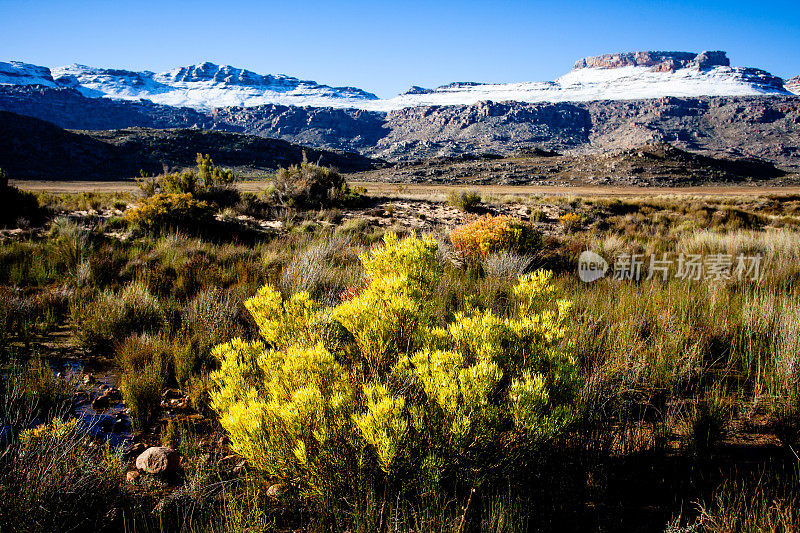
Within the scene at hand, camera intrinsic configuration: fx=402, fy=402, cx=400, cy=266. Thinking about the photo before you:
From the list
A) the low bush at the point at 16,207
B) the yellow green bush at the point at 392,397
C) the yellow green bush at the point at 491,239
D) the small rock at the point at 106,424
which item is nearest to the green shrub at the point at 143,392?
the small rock at the point at 106,424

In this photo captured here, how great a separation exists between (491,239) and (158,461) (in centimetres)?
676

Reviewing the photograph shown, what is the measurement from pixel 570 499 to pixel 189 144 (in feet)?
242

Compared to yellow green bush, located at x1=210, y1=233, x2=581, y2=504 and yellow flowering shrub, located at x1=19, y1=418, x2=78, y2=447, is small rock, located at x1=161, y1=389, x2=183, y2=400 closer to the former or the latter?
yellow flowering shrub, located at x1=19, y1=418, x2=78, y2=447

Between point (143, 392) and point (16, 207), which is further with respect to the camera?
point (16, 207)

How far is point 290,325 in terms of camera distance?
237 centimetres

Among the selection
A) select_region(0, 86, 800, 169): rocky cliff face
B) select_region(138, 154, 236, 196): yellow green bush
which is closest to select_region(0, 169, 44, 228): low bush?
select_region(138, 154, 236, 196): yellow green bush

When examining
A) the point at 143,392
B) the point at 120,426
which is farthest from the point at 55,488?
the point at 143,392

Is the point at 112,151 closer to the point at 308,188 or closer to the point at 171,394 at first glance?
the point at 308,188

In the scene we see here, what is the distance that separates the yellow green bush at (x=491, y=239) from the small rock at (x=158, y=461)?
243 inches

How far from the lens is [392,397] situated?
6.10 feet

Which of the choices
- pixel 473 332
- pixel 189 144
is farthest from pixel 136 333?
pixel 189 144

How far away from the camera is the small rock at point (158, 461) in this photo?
244 centimetres

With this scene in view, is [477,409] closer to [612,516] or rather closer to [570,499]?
[570,499]

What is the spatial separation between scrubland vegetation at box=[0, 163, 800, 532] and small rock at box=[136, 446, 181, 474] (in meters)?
0.06
